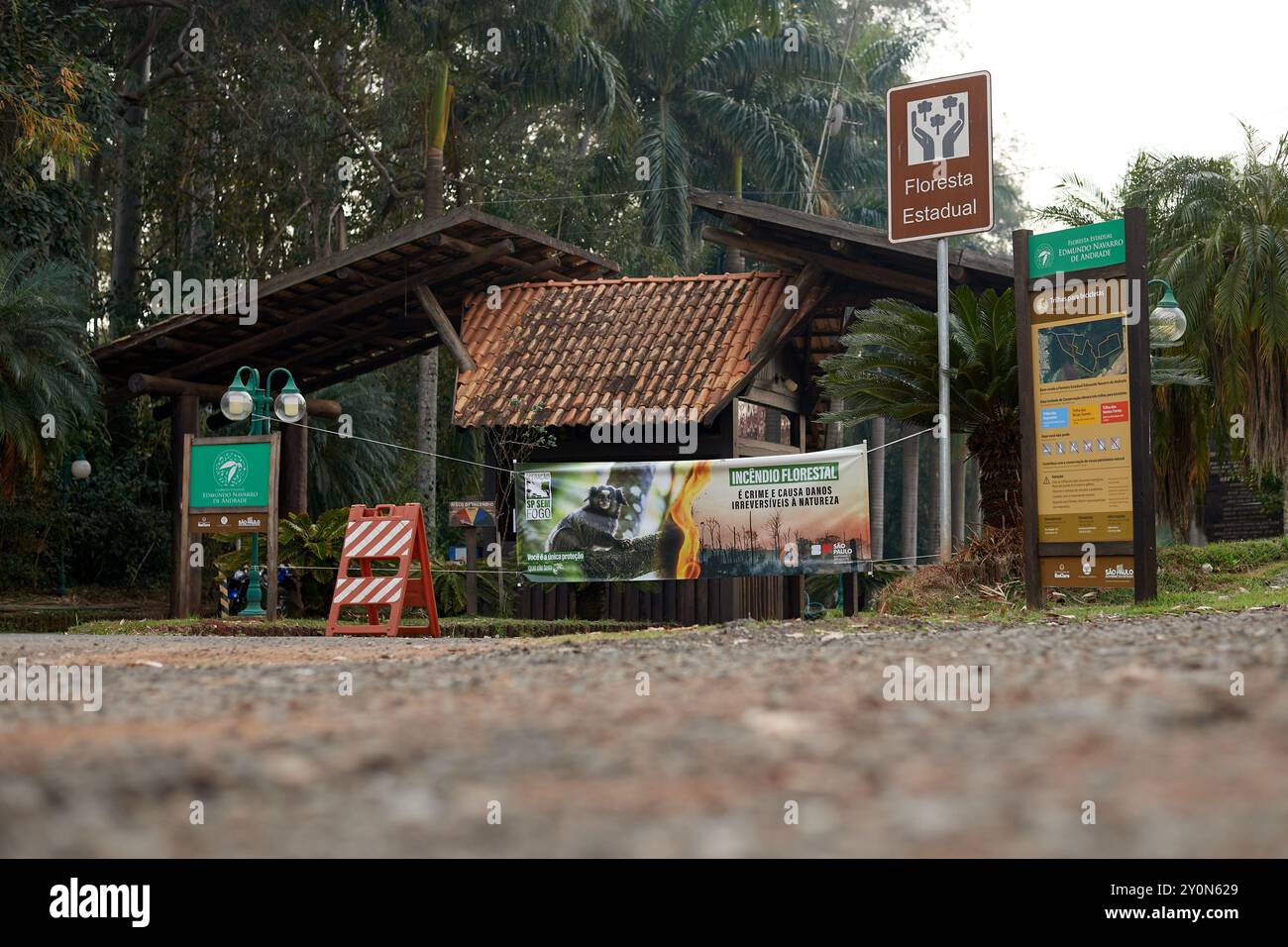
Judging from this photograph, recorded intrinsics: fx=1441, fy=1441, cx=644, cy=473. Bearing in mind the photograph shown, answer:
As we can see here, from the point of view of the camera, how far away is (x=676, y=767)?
359 centimetres

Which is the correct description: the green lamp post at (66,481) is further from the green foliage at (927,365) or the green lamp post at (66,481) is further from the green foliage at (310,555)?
the green foliage at (927,365)

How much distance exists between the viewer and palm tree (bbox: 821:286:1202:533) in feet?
48.7

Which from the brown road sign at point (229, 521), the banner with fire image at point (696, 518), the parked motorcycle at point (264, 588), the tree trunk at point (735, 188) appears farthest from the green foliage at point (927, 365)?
the tree trunk at point (735, 188)

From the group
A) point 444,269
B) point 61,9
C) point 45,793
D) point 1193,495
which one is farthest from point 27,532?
point 45,793

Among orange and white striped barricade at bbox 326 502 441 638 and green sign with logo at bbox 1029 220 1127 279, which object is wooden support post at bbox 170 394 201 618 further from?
green sign with logo at bbox 1029 220 1127 279

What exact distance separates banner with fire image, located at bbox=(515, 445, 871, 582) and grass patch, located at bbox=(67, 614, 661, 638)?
2.08ft

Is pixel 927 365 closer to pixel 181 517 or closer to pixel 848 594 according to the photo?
pixel 848 594

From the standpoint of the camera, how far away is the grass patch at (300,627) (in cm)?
1508

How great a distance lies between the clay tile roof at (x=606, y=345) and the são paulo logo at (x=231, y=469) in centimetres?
332

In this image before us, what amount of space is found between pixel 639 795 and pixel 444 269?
17.1 m

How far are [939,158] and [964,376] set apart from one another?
2422 millimetres

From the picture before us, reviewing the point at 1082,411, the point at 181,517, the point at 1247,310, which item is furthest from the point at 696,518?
the point at 1247,310

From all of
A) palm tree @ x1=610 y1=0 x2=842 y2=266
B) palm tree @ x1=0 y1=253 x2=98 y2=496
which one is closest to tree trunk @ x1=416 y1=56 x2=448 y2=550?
palm tree @ x1=610 y1=0 x2=842 y2=266
